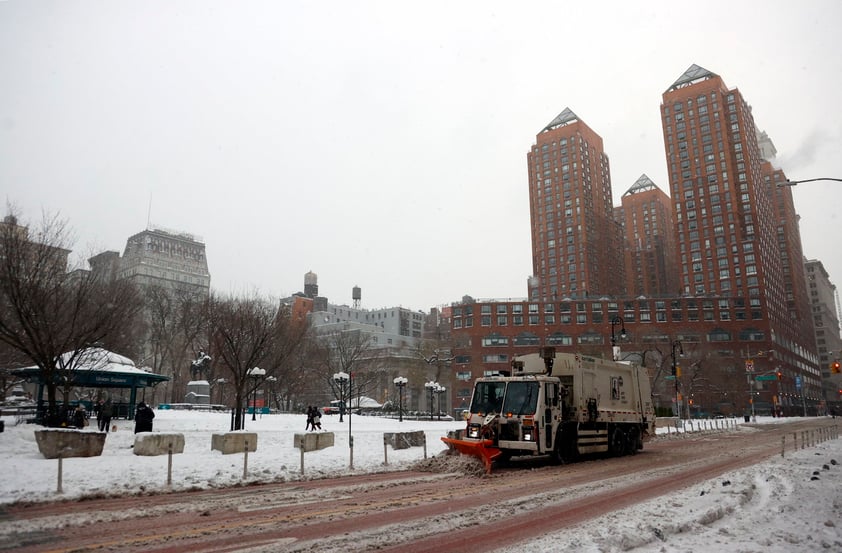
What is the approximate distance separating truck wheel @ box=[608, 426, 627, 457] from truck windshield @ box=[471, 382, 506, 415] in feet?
19.7

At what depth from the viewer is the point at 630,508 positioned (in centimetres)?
992

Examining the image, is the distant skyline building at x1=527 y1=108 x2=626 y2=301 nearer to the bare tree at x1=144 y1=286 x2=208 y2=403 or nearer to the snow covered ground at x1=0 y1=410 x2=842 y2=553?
the bare tree at x1=144 y1=286 x2=208 y2=403

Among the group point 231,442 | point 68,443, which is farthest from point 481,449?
point 68,443

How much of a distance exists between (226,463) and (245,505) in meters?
7.31

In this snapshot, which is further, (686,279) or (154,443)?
(686,279)

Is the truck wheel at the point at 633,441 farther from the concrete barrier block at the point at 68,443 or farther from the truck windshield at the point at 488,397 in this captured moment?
the concrete barrier block at the point at 68,443

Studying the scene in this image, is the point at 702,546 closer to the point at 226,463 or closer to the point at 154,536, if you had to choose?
the point at 154,536

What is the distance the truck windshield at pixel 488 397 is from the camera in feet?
56.3

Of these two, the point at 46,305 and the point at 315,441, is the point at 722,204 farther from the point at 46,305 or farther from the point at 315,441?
the point at 46,305

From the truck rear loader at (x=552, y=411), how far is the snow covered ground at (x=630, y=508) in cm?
313

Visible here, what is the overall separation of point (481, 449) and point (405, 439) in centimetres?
784

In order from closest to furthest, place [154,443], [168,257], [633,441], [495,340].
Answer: [154,443] < [633,441] < [495,340] < [168,257]

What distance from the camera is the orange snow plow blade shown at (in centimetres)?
1546

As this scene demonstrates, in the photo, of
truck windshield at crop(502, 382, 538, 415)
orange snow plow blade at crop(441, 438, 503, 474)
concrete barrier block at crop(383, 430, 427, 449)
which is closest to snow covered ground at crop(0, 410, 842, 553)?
concrete barrier block at crop(383, 430, 427, 449)
